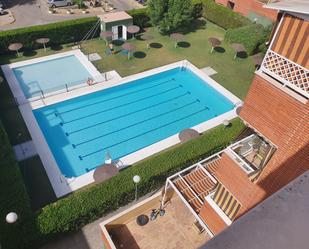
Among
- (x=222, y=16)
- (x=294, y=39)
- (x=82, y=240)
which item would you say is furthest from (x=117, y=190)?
(x=222, y=16)

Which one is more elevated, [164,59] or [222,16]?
[222,16]

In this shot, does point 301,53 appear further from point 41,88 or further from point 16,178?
point 41,88

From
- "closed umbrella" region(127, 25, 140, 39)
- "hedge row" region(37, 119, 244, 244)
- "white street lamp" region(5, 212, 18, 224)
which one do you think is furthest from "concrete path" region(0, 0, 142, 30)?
"white street lamp" region(5, 212, 18, 224)

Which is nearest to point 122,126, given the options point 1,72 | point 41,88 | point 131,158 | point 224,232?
point 131,158

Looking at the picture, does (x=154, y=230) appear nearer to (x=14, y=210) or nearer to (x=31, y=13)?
(x=14, y=210)

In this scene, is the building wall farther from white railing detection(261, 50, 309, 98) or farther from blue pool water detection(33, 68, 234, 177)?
blue pool water detection(33, 68, 234, 177)
